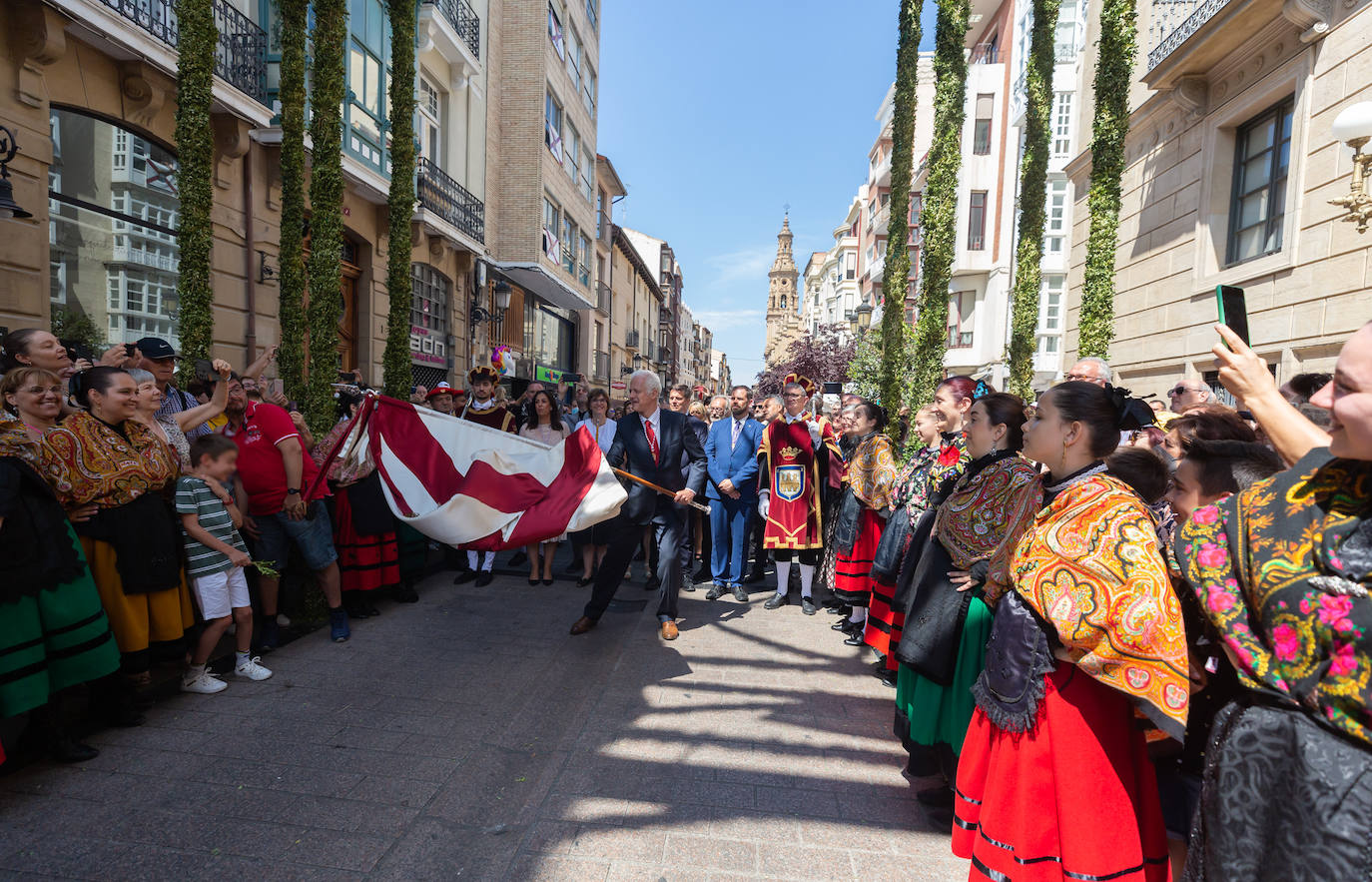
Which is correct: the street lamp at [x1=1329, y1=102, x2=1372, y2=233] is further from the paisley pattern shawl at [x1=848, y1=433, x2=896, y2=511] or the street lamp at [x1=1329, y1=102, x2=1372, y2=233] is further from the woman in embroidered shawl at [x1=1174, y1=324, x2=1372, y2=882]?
the woman in embroidered shawl at [x1=1174, y1=324, x2=1372, y2=882]

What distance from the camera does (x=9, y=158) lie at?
6.57 metres

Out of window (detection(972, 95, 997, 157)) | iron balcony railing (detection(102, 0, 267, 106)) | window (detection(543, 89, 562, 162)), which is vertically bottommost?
iron balcony railing (detection(102, 0, 267, 106))

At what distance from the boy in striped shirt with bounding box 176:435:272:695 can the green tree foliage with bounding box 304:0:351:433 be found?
1.92 meters

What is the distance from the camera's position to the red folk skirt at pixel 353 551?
235 inches

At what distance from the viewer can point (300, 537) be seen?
5297 mm

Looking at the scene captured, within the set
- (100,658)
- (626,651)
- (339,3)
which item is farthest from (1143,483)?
(339,3)

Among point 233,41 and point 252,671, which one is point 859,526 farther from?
point 233,41

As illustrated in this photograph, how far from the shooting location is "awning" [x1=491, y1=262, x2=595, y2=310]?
20.3 meters

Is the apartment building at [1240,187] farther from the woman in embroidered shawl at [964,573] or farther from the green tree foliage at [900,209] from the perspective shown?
the woman in embroidered shawl at [964,573]

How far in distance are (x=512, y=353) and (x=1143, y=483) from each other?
2087cm

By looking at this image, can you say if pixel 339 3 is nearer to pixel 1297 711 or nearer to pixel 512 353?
pixel 1297 711

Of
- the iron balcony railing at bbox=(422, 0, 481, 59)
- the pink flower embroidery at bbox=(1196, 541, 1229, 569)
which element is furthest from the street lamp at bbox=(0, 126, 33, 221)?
the iron balcony railing at bbox=(422, 0, 481, 59)

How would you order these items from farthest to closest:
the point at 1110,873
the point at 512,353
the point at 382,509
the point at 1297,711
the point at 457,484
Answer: the point at 512,353
the point at 382,509
the point at 457,484
the point at 1110,873
the point at 1297,711

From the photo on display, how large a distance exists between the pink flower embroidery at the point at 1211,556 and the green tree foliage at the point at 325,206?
649 centimetres
